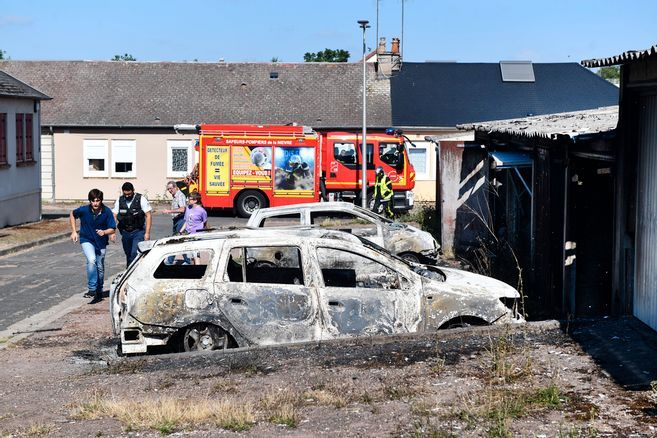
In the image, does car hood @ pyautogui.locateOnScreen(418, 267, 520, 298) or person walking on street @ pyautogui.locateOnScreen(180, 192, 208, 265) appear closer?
car hood @ pyautogui.locateOnScreen(418, 267, 520, 298)

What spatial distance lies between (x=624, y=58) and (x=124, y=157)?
33166 millimetres

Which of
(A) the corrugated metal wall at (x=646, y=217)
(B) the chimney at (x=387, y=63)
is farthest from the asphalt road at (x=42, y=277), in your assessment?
(B) the chimney at (x=387, y=63)

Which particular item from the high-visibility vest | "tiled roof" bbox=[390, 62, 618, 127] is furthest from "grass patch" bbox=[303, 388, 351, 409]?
"tiled roof" bbox=[390, 62, 618, 127]

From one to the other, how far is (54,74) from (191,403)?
37.9 m

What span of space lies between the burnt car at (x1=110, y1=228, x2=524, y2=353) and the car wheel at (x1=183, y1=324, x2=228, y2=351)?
0.01 meters

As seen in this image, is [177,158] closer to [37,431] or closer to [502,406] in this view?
[37,431]

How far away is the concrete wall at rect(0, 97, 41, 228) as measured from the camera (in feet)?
92.7

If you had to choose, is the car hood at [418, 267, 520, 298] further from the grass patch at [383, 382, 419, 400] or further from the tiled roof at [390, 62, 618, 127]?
the tiled roof at [390, 62, 618, 127]

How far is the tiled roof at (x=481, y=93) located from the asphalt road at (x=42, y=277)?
18911mm

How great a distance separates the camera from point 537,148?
51.5 ft

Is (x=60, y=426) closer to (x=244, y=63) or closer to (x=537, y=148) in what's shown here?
(x=537, y=148)

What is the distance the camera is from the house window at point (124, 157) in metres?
41.4

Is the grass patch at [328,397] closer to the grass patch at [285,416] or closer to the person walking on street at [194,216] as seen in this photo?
the grass patch at [285,416]

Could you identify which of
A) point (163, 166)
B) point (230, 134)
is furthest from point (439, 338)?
point (163, 166)
